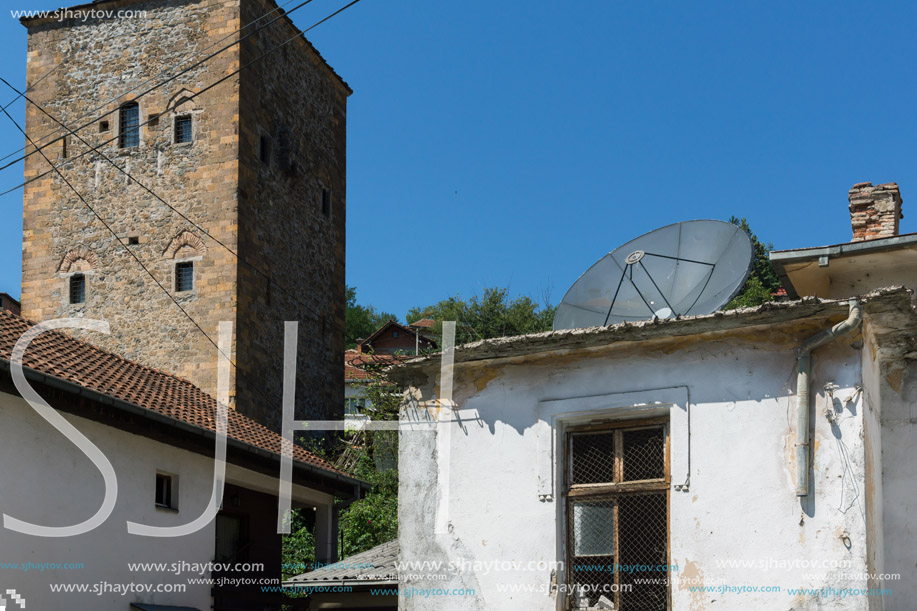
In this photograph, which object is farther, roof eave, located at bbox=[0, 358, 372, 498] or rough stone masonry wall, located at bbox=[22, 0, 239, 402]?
rough stone masonry wall, located at bbox=[22, 0, 239, 402]

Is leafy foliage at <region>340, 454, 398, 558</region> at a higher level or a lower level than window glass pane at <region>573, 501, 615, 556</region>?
lower

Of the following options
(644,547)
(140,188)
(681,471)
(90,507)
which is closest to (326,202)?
(140,188)

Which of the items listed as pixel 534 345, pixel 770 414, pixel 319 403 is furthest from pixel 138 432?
pixel 319 403

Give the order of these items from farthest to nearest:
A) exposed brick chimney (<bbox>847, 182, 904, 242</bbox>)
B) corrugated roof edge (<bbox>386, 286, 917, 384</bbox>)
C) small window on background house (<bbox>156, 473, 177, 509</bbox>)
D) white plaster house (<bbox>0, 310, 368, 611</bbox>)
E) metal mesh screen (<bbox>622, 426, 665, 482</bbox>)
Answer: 1. small window on background house (<bbox>156, 473, 177, 509</bbox>)
2. exposed brick chimney (<bbox>847, 182, 904, 242</bbox>)
3. white plaster house (<bbox>0, 310, 368, 611</bbox>)
4. metal mesh screen (<bbox>622, 426, 665, 482</bbox>)
5. corrugated roof edge (<bbox>386, 286, 917, 384</bbox>)

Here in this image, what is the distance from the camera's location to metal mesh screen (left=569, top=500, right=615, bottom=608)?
31.0 ft

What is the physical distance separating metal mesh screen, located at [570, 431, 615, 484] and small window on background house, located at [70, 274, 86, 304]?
21233 mm

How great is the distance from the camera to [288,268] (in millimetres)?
29266

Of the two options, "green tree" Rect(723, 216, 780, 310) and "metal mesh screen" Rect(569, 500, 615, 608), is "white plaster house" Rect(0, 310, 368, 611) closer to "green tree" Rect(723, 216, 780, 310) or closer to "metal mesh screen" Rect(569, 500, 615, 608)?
"metal mesh screen" Rect(569, 500, 615, 608)

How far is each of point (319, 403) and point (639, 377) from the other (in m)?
21.6

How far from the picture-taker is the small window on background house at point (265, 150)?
2866 cm

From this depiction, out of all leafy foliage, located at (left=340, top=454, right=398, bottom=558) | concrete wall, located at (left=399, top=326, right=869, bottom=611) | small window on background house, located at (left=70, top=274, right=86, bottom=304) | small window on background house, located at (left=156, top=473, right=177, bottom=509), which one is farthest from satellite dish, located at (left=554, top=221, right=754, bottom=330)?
small window on background house, located at (left=70, top=274, right=86, bottom=304)

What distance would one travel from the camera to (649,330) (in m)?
9.35

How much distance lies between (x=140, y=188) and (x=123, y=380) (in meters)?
13.5

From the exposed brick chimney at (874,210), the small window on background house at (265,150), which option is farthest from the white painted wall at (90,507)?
the small window on background house at (265,150)
